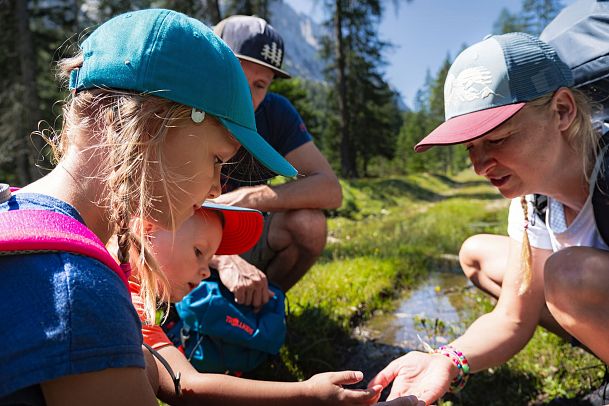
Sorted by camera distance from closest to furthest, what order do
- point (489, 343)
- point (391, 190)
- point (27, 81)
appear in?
point (489, 343) < point (27, 81) < point (391, 190)

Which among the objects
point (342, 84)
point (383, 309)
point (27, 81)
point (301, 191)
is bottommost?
point (342, 84)

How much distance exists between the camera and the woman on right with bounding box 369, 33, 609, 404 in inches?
65.3

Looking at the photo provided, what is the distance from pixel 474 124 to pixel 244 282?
121cm

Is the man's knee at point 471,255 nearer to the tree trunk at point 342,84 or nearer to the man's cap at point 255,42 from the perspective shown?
the man's cap at point 255,42

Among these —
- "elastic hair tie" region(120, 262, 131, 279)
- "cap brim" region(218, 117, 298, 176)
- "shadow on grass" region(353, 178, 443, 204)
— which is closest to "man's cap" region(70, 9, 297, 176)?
"cap brim" region(218, 117, 298, 176)

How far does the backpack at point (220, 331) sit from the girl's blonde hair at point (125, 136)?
99 centimetres

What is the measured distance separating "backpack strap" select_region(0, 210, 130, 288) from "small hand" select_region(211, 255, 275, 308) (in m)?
1.20

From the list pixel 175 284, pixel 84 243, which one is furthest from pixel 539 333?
pixel 84 243

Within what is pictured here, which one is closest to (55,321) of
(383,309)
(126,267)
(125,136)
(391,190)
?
(125,136)

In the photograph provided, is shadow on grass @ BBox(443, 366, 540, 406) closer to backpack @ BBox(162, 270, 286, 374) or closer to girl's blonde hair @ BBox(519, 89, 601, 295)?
backpack @ BBox(162, 270, 286, 374)

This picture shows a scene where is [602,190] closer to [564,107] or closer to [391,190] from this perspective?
[564,107]

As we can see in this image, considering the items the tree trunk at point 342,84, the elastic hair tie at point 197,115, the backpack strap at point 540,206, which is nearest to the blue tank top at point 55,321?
the elastic hair tie at point 197,115

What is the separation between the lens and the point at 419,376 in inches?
74.0

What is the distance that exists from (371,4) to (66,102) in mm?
19436
